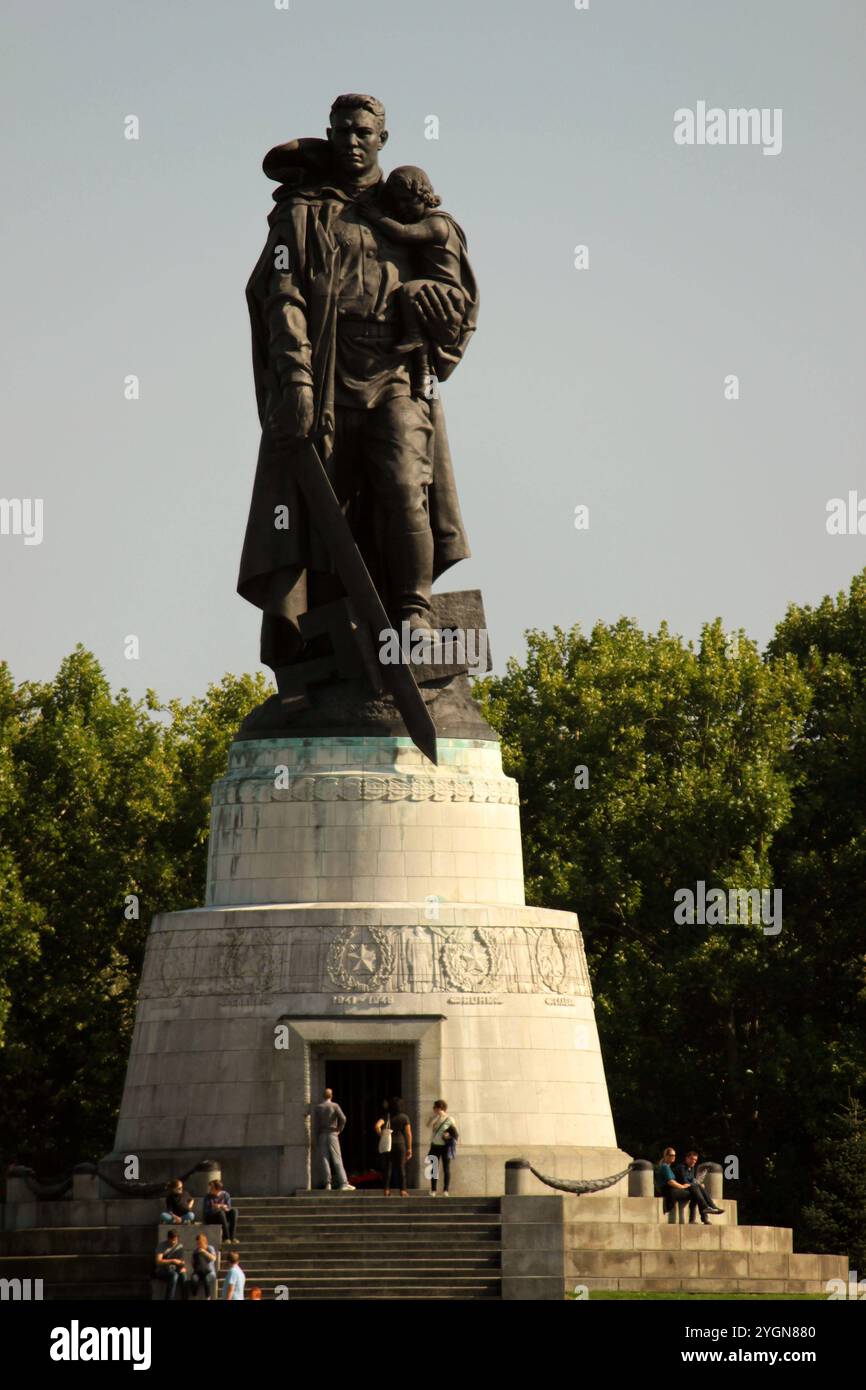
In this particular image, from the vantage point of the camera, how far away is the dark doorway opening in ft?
137

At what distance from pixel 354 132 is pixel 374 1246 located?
18211mm

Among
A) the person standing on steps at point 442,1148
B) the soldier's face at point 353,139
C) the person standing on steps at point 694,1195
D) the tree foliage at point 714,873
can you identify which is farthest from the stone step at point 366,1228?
the tree foliage at point 714,873

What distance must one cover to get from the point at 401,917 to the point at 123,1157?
5.59 m

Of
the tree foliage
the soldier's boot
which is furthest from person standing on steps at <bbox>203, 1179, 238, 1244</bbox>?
the tree foliage

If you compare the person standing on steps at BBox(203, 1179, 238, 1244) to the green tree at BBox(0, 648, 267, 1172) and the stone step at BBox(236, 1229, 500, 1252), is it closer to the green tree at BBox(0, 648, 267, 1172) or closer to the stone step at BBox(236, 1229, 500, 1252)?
the stone step at BBox(236, 1229, 500, 1252)

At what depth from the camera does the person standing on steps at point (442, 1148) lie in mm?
39562

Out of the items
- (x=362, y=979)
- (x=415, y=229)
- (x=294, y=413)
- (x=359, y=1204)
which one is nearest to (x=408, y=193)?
(x=415, y=229)

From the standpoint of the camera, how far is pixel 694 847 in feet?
202

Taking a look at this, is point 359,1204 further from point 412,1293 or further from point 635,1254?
point 635,1254

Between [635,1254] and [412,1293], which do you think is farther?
[635,1254]

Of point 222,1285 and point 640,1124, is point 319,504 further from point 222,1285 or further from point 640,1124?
point 640,1124

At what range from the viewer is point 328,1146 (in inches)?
1556

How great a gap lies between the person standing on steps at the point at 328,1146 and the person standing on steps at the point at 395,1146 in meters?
0.61

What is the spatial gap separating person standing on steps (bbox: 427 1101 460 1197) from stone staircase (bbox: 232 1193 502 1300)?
103cm
